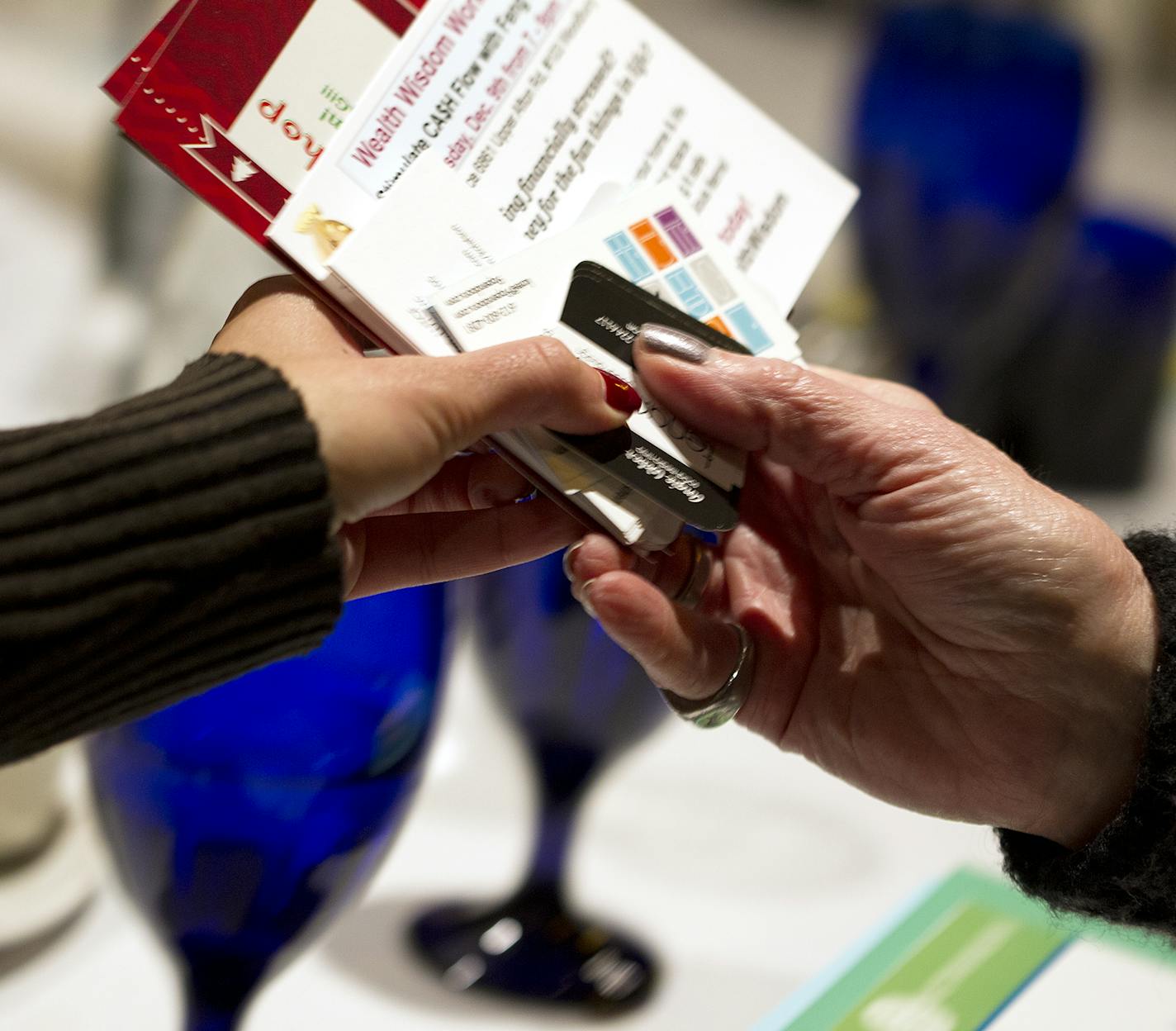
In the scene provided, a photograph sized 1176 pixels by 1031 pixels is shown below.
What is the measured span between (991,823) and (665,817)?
0.72 feet

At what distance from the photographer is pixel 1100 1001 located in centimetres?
58

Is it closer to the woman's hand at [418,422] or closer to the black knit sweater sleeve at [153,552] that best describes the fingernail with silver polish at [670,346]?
the woman's hand at [418,422]

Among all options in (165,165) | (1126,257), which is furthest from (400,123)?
(1126,257)

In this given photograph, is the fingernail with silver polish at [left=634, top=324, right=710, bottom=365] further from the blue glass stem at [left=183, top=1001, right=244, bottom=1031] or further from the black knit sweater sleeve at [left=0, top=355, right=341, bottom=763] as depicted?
the blue glass stem at [left=183, top=1001, right=244, bottom=1031]

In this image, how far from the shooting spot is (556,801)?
0.61 metres

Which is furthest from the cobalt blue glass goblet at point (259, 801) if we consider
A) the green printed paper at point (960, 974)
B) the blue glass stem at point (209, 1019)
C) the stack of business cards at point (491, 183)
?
the green printed paper at point (960, 974)

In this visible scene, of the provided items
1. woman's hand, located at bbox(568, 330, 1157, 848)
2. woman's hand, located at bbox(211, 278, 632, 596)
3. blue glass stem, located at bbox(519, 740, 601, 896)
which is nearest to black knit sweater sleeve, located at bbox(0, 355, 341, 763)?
woman's hand, located at bbox(211, 278, 632, 596)

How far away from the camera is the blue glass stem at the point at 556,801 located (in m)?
0.60

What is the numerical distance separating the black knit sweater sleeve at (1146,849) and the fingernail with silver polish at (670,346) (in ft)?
0.63

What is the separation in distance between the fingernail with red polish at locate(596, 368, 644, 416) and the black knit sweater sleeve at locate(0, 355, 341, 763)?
0.35ft

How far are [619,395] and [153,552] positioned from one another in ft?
0.53

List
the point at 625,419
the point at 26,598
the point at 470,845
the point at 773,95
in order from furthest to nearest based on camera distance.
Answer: the point at 773,95, the point at 470,845, the point at 625,419, the point at 26,598

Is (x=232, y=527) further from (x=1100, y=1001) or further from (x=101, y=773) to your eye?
(x=1100, y=1001)

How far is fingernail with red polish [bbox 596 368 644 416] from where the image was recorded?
0.44m
